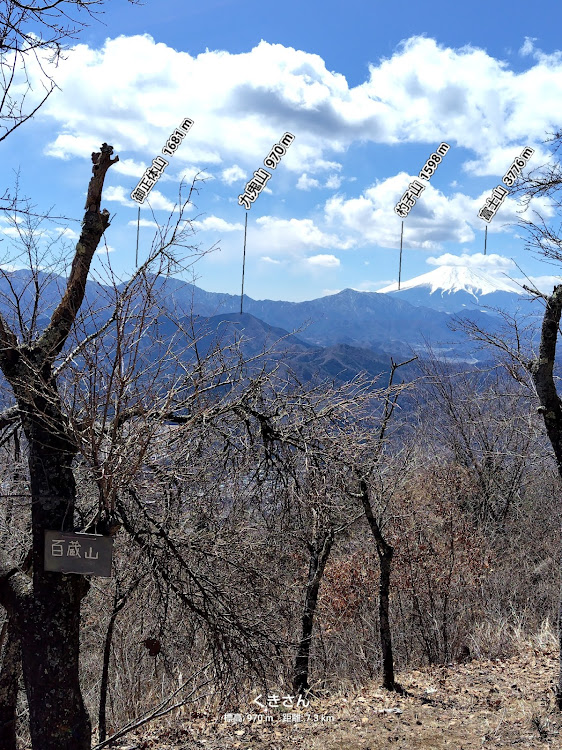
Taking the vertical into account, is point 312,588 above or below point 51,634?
below

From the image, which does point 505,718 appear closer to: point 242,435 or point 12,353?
point 242,435

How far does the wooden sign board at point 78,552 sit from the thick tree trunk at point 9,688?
1617mm

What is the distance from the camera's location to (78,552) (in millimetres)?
3965

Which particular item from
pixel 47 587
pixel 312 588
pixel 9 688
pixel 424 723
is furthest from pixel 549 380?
pixel 312 588

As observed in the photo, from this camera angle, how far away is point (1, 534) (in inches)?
231

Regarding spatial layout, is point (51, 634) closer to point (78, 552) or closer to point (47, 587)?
point (47, 587)

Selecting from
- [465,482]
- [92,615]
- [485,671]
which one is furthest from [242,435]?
[465,482]

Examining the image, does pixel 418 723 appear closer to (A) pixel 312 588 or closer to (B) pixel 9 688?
(A) pixel 312 588

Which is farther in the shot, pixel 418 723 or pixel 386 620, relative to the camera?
pixel 386 620

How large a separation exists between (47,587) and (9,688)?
1.69 m

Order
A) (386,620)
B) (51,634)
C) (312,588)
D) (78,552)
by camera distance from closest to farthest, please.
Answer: (78,552)
(51,634)
(386,620)
(312,588)

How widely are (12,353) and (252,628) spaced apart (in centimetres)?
297

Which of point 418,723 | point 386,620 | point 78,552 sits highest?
point 78,552

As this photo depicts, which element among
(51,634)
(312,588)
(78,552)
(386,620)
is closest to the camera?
(78,552)
